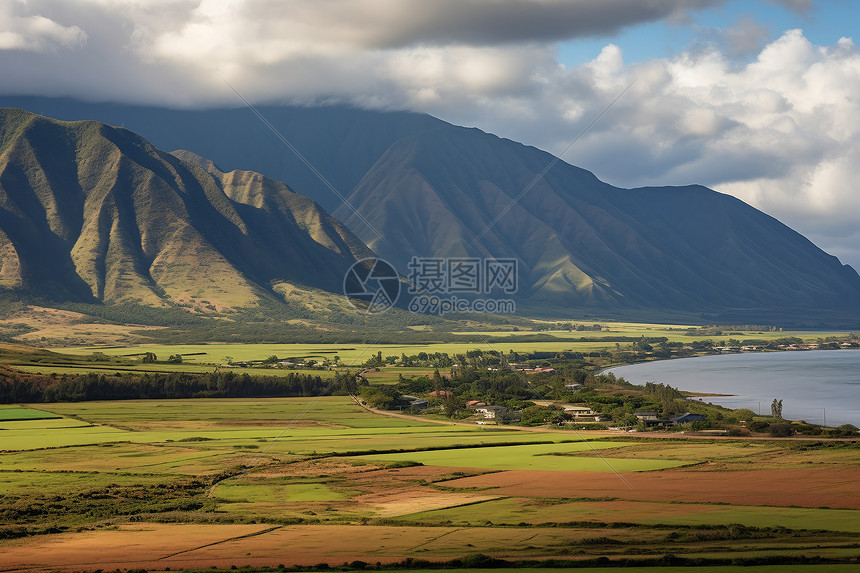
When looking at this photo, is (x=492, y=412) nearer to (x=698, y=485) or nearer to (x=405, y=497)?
(x=698, y=485)

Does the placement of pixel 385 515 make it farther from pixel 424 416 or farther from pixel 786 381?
pixel 786 381

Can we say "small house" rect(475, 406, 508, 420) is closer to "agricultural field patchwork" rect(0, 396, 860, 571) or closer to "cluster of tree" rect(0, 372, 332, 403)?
"agricultural field patchwork" rect(0, 396, 860, 571)

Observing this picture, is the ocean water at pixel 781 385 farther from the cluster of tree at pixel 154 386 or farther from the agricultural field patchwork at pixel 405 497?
the cluster of tree at pixel 154 386

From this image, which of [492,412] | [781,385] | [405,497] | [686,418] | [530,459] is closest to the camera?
[405,497]

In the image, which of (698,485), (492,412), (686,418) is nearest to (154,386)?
(492,412)

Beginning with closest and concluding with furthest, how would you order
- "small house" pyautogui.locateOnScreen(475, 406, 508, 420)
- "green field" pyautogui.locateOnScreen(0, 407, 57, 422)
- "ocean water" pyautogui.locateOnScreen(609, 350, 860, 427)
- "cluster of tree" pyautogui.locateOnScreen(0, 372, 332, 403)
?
1. "green field" pyautogui.locateOnScreen(0, 407, 57, 422)
2. "small house" pyautogui.locateOnScreen(475, 406, 508, 420)
3. "ocean water" pyautogui.locateOnScreen(609, 350, 860, 427)
4. "cluster of tree" pyautogui.locateOnScreen(0, 372, 332, 403)

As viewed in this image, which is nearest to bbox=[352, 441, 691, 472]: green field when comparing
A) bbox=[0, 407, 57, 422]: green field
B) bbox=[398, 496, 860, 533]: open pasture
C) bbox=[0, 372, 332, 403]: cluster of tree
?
bbox=[398, 496, 860, 533]: open pasture
